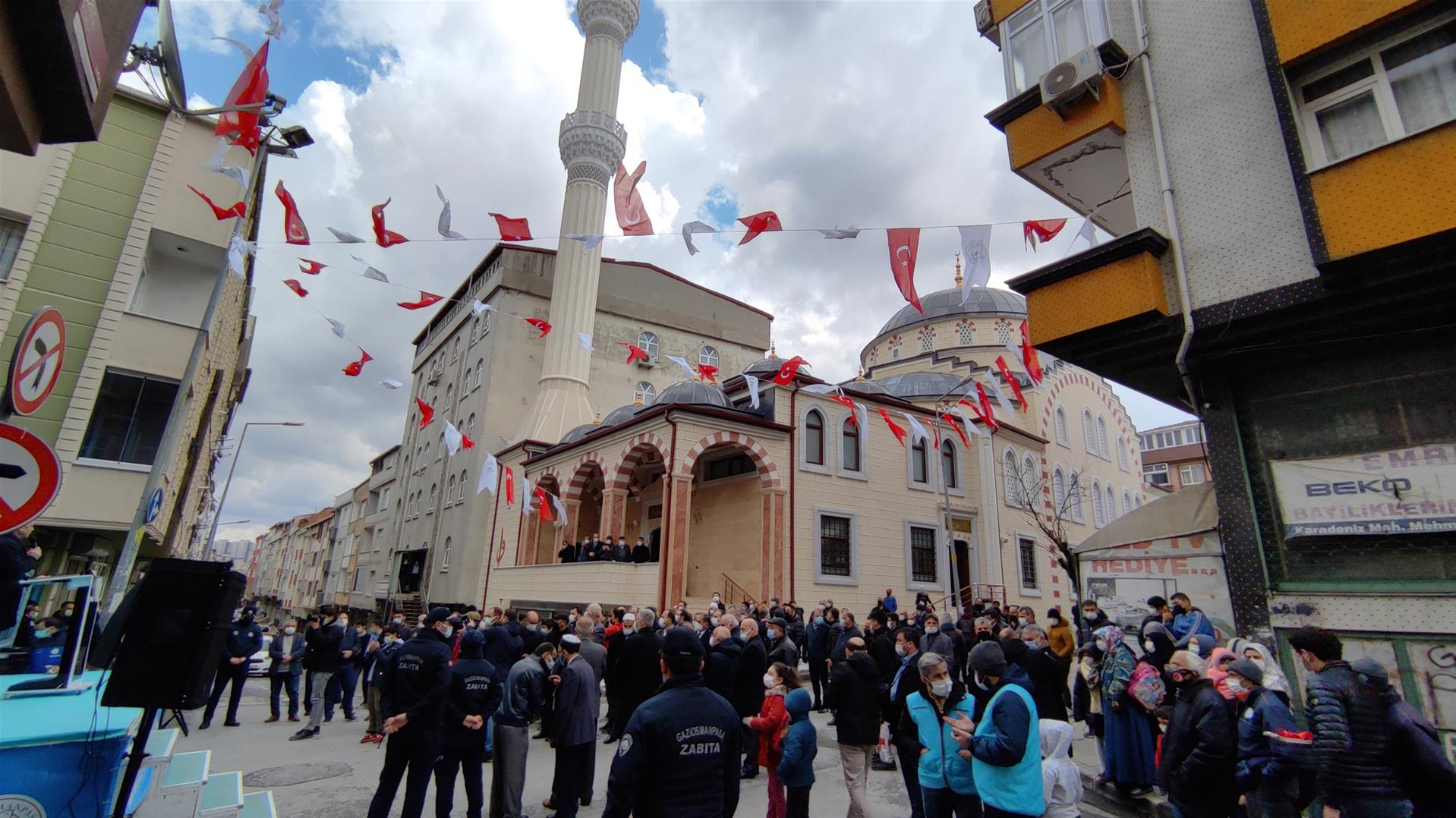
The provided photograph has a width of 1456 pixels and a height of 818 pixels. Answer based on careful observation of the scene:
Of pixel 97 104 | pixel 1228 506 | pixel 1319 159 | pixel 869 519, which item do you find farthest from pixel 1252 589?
pixel 869 519

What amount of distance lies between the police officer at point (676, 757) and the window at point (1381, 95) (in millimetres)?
8226

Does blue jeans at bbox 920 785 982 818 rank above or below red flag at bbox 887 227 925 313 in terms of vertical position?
below

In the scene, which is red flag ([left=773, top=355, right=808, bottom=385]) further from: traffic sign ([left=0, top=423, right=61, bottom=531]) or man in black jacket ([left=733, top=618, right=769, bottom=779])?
traffic sign ([left=0, top=423, right=61, bottom=531])

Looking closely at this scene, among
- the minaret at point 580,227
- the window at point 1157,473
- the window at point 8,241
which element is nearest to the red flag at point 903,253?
the window at point 8,241

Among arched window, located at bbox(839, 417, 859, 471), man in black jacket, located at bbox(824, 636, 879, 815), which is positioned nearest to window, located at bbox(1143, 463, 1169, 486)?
arched window, located at bbox(839, 417, 859, 471)

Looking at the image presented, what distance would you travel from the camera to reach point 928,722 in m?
4.51

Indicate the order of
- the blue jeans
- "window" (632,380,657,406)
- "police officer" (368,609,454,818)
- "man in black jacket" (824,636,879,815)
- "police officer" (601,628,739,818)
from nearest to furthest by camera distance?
"police officer" (601,628,739,818)
the blue jeans
"police officer" (368,609,454,818)
"man in black jacket" (824,636,879,815)
"window" (632,380,657,406)

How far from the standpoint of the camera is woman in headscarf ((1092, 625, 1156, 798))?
20.7ft

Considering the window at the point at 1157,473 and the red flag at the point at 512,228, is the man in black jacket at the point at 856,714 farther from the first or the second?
the window at the point at 1157,473

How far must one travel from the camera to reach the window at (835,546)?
18891 mm

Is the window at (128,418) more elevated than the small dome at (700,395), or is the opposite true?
the small dome at (700,395)

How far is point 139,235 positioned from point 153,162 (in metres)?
1.50

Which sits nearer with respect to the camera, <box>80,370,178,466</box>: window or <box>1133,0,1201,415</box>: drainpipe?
<box>1133,0,1201,415</box>: drainpipe

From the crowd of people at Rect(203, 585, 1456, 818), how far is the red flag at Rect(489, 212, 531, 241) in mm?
5721
